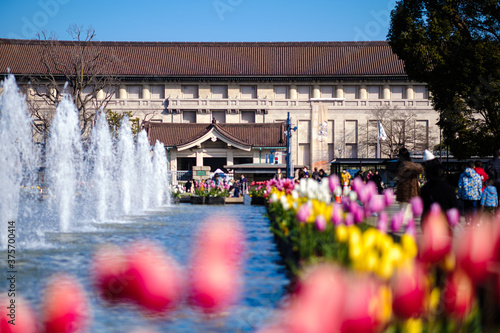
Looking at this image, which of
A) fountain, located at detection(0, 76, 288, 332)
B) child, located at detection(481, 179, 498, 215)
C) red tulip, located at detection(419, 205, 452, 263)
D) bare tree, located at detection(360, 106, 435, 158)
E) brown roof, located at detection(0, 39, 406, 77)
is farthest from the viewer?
brown roof, located at detection(0, 39, 406, 77)

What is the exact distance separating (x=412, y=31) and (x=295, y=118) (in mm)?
31790

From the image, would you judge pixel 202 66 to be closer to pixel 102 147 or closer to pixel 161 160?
pixel 161 160

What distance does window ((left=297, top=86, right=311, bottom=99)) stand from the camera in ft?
197

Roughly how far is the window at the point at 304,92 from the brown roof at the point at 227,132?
8.63 m

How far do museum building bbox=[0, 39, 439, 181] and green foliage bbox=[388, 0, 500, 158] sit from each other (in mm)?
27517

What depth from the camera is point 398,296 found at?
1744 millimetres

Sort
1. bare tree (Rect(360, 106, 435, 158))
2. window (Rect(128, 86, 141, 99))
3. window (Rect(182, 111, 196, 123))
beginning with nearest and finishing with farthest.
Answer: bare tree (Rect(360, 106, 435, 158)), window (Rect(182, 111, 196, 123)), window (Rect(128, 86, 141, 99))

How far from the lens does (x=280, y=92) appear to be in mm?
60094

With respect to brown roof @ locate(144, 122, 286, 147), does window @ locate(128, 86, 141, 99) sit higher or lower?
higher

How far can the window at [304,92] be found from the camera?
2361 inches

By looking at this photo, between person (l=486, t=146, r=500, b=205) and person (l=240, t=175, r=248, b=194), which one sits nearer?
person (l=486, t=146, r=500, b=205)

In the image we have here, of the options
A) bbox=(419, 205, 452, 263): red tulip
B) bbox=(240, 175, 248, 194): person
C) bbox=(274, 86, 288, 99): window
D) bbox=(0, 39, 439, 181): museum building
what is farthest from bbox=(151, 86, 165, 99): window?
bbox=(419, 205, 452, 263): red tulip

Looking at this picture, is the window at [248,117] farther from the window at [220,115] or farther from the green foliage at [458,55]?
the green foliage at [458,55]

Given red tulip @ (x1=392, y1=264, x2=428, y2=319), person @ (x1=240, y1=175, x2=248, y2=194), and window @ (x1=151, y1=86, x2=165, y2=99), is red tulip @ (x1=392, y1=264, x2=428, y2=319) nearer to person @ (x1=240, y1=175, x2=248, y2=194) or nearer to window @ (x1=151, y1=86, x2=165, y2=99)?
person @ (x1=240, y1=175, x2=248, y2=194)
